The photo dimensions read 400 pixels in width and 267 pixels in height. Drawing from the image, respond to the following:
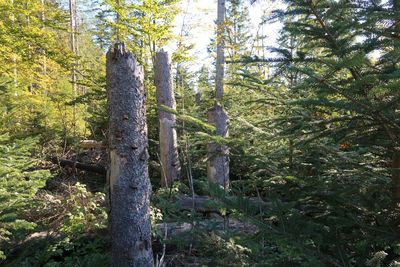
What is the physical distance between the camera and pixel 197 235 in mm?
2977

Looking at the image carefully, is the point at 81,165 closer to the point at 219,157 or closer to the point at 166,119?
the point at 166,119

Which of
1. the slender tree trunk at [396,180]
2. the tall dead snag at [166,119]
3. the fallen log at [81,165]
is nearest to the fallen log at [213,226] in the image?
the slender tree trunk at [396,180]

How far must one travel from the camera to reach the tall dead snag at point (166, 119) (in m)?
8.56

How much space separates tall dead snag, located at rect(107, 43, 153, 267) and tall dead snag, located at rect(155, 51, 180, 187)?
3845 millimetres

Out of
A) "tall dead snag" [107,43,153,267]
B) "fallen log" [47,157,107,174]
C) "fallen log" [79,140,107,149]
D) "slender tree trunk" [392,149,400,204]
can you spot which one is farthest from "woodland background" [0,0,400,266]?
"fallen log" [79,140,107,149]

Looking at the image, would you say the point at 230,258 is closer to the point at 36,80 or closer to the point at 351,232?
the point at 351,232

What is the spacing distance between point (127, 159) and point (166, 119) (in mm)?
4377

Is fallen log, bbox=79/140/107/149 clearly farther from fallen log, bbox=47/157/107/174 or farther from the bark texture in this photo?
the bark texture

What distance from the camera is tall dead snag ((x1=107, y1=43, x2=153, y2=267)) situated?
429 centimetres

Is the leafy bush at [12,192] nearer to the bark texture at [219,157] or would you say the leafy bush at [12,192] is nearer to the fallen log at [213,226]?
the fallen log at [213,226]

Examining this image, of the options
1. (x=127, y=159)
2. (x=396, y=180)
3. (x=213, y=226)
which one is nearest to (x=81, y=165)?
(x=127, y=159)

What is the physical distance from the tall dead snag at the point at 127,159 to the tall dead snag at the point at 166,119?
Answer: 3.85m

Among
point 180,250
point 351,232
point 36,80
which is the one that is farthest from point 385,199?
point 36,80

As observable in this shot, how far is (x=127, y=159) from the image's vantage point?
14.2 feet
